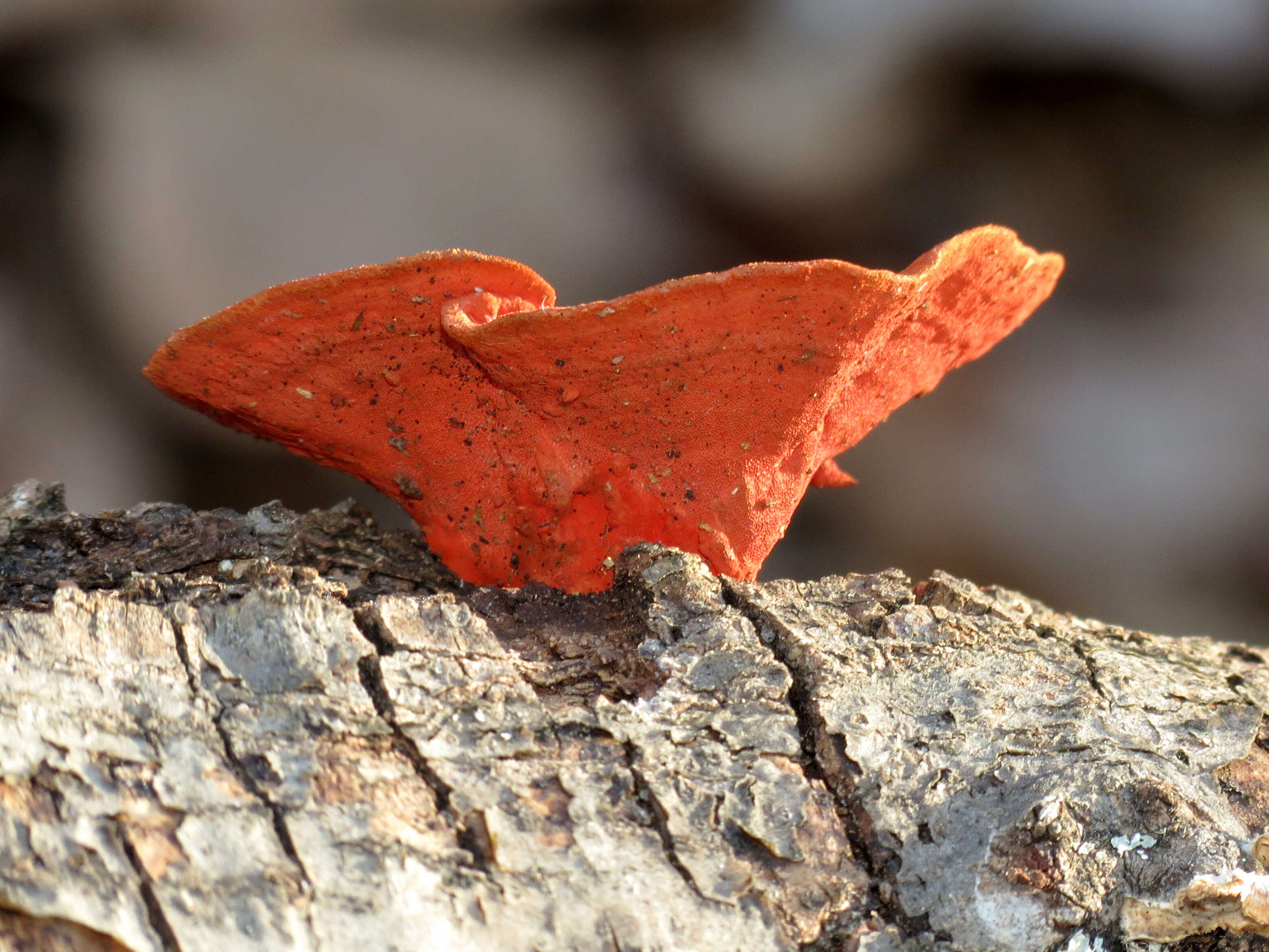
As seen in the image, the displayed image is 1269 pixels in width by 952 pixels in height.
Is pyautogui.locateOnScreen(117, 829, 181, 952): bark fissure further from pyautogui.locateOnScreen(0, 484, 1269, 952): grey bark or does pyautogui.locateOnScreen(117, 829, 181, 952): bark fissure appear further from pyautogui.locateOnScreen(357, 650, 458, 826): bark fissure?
pyautogui.locateOnScreen(357, 650, 458, 826): bark fissure

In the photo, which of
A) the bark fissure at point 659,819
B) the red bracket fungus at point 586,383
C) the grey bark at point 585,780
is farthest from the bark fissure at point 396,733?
the red bracket fungus at point 586,383

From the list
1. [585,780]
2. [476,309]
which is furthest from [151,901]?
[476,309]

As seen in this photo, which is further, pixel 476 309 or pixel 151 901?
pixel 476 309

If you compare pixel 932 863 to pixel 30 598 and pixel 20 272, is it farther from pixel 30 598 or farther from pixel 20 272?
pixel 20 272

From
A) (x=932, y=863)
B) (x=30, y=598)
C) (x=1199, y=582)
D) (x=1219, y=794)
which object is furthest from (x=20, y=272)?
(x=1199, y=582)

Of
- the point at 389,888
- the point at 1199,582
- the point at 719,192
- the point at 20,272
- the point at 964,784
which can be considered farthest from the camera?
the point at 1199,582

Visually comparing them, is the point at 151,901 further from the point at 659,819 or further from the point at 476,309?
the point at 476,309
